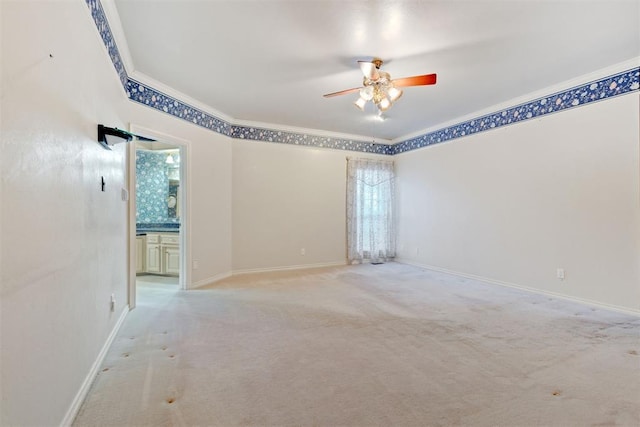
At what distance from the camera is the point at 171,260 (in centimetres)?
496

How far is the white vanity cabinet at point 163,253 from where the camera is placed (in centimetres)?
495

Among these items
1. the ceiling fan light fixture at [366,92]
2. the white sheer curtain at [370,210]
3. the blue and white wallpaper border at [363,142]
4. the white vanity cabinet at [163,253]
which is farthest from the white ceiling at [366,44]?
the white vanity cabinet at [163,253]

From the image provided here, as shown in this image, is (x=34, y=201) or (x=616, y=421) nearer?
(x=34, y=201)

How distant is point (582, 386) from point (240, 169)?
4.75 m

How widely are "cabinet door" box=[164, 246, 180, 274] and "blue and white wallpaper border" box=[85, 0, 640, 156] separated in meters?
2.11

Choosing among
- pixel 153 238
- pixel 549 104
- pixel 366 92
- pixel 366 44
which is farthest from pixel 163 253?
pixel 549 104

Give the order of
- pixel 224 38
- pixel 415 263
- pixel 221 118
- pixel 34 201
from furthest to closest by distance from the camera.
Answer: pixel 415 263 < pixel 221 118 < pixel 224 38 < pixel 34 201

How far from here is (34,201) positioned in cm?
123

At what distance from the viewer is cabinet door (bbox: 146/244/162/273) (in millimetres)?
5004

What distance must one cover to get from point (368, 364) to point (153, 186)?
16.3ft

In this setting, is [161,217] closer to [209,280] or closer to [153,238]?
[153,238]

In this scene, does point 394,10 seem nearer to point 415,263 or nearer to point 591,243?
point 591,243

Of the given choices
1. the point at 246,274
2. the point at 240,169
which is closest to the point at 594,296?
the point at 246,274

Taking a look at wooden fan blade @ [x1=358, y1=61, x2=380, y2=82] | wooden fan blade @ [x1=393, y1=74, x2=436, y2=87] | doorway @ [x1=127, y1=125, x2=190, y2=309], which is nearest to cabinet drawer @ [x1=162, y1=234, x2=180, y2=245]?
doorway @ [x1=127, y1=125, x2=190, y2=309]
